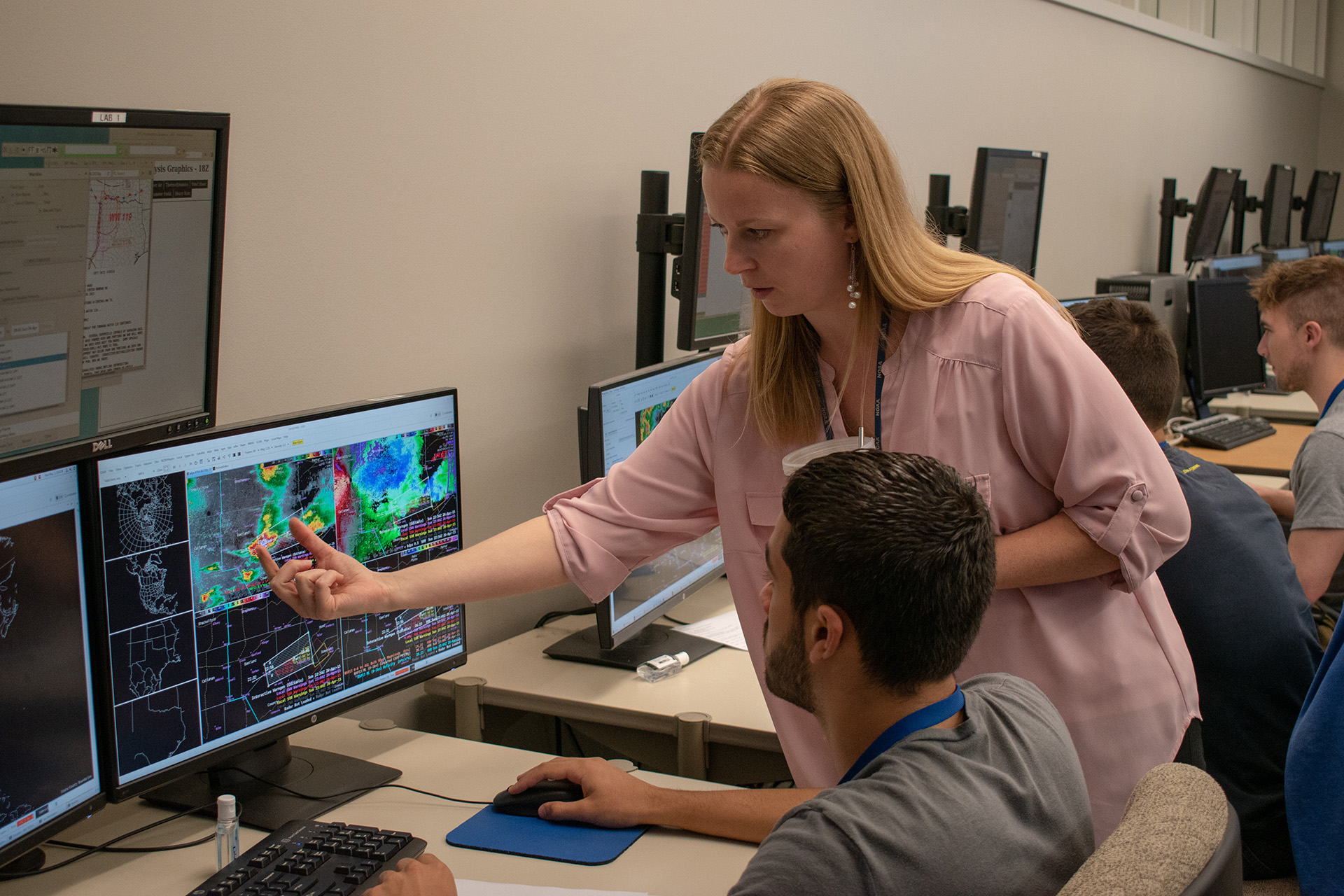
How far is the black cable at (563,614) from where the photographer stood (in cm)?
223

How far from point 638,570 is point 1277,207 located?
18.5 feet

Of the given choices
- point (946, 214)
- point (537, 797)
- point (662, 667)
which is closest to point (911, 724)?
point (537, 797)

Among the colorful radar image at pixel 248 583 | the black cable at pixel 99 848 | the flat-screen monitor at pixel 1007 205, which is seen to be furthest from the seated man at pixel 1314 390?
the black cable at pixel 99 848

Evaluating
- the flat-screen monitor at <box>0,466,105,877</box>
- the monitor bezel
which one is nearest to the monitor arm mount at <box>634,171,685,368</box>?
the monitor bezel

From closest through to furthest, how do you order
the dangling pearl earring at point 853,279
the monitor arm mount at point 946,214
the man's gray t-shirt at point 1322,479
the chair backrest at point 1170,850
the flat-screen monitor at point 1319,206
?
the chair backrest at point 1170,850 → the dangling pearl earring at point 853,279 → the man's gray t-shirt at point 1322,479 → the monitor arm mount at point 946,214 → the flat-screen monitor at point 1319,206

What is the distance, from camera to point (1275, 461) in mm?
3531

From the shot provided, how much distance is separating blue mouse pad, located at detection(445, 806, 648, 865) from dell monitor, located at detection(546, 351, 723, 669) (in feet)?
1.57

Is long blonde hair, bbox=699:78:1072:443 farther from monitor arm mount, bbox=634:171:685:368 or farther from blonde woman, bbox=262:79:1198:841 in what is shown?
monitor arm mount, bbox=634:171:685:368

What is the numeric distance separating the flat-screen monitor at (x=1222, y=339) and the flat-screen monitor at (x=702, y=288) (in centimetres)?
260

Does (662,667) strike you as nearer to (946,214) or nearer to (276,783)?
(276,783)

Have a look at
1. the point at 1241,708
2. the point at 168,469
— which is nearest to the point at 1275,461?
the point at 1241,708

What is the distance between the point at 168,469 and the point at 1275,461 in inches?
132

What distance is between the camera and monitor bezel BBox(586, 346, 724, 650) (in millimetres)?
1759

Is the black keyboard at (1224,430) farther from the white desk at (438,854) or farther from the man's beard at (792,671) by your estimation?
the man's beard at (792,671)
